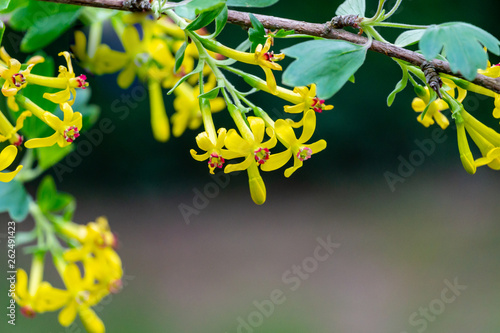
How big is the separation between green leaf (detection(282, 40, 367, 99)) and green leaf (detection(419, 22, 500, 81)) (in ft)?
0.18

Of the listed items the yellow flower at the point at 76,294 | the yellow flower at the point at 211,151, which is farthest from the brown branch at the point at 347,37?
the yellow flower at the point at 76,294

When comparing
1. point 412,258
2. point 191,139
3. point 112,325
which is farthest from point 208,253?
point 412,258

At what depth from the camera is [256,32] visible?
45 cm

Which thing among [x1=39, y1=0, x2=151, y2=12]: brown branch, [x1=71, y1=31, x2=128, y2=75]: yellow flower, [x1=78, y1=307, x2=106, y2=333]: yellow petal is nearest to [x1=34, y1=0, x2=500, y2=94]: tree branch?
[x1=39, y1=0, x2=151, y2=12]: brown branch

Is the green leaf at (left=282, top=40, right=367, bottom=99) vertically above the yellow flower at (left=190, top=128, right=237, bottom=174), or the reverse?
the green leaf at (left=282, top=40, right=367, bottom=99)

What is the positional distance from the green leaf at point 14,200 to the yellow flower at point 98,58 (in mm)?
200

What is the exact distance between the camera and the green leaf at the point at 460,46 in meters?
0.40

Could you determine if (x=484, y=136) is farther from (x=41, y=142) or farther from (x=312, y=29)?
(x=41, y=142)

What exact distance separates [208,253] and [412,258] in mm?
1407

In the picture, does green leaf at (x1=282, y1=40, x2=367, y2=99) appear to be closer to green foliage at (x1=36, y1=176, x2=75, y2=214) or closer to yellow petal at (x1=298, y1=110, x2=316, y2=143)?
yellow petal at (x1=298, y1=110, x2=316, y2=143)

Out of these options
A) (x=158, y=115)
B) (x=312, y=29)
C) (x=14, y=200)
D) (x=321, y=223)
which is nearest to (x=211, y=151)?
(x=312, y=29)

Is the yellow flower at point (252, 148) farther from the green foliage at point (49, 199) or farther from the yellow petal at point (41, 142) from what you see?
the green foliage at point (49, 199)

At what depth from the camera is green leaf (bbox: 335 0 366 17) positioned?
49 centimetres

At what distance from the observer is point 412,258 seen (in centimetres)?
345
